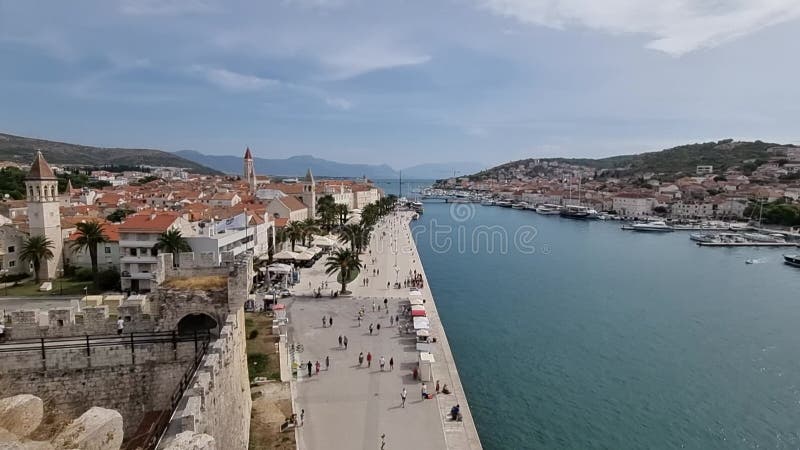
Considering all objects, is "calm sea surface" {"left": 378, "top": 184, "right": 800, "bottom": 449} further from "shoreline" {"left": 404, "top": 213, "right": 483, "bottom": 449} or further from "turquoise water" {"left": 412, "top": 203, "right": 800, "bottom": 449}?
"shoreline" {"left": 404, "top": 213, "right": 483, "bottom": 449}

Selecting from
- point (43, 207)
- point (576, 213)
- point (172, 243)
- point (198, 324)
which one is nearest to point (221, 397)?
point (198, 324)

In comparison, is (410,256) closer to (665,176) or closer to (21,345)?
(21,345)

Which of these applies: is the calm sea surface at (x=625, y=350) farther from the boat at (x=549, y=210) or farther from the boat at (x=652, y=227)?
the boat at (x=549, y=210)

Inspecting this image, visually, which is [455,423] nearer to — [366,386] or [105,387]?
[366,386]

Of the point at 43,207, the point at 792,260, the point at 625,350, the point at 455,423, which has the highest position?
the point at 43,207

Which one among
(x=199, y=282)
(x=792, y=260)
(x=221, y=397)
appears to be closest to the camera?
(x=221, y=397)

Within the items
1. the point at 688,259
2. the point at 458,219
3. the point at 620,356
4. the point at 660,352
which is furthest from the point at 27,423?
the point at 458,219

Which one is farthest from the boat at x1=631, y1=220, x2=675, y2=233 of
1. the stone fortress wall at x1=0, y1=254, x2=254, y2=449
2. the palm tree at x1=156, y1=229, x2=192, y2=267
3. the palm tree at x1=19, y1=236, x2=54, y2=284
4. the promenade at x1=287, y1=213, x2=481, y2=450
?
the stone fortress wall at x1=0, y1=254, x2=254, y2=449

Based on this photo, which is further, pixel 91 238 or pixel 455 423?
pixel 91 238

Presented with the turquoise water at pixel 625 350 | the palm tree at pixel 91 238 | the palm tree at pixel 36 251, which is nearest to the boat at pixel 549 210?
the turquoise water at pixel 625 350
